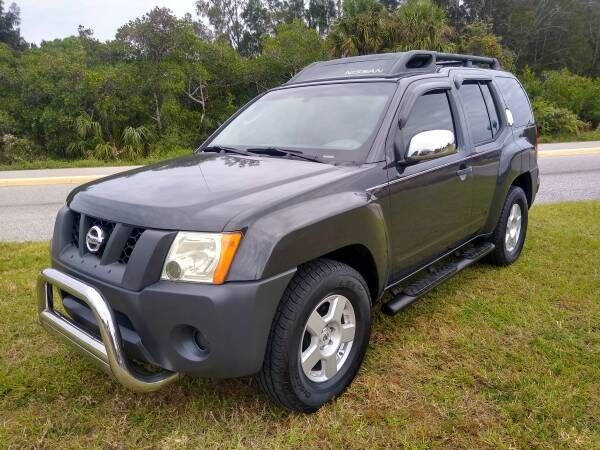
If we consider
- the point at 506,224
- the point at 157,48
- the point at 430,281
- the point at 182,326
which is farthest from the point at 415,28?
the point at 182,326

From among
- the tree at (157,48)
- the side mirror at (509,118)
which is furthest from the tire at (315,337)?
the tree at (157,48)

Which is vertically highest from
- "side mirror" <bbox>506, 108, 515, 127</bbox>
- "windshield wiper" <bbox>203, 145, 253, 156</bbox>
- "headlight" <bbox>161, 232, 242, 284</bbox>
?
"side mirror" <bbox>506, 108, 515, 127</bbox>

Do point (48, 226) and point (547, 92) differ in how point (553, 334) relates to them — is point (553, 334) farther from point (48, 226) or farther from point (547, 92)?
point (547, 92)

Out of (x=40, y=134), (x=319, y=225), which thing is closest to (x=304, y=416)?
(x=319, y=225)

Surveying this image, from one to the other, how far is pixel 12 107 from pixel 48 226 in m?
12.9

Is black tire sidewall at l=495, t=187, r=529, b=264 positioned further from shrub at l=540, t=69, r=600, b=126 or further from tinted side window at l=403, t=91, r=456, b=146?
shrub at l=540, t=69, r=600, b=126

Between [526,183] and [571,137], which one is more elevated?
[526,183]

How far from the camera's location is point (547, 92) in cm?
2053

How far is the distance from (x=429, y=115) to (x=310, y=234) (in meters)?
1.60

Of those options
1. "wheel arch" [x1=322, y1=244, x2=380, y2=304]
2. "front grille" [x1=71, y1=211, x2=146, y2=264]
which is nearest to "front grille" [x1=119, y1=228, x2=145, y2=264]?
"front grille" [x1=71, y1=211, x2=146, y2=264]

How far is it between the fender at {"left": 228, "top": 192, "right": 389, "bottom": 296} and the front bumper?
7 cm

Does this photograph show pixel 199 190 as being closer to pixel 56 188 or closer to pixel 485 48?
pixel 56 188

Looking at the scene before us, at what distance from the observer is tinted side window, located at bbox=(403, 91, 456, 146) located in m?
3.19

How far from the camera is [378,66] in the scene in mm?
3533
